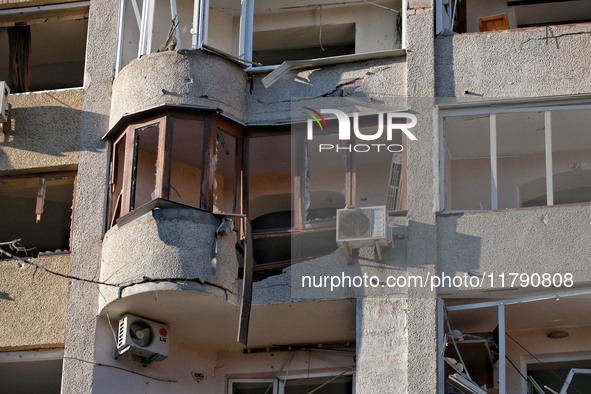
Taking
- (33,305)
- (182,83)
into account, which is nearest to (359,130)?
(182,83)

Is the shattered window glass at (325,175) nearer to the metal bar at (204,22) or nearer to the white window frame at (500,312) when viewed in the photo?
the metal bar at (204,22)

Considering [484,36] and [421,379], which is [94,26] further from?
[421,379]

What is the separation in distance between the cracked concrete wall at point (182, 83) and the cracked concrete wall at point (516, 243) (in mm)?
3473

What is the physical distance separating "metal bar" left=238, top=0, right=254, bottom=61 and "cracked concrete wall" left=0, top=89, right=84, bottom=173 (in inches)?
98.4

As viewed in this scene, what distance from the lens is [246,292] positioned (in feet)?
43.9

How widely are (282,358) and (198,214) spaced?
2.81m

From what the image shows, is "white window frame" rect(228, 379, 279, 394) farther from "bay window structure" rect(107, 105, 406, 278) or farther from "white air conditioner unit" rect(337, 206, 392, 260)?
"white air conditioner unit" rect(337, 206, 392, 260)

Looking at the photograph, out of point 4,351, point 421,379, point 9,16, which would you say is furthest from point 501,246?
point 9,16

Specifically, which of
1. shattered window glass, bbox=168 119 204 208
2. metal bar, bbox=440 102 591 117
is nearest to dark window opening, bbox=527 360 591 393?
metal bar, bbox=440 102 591 117

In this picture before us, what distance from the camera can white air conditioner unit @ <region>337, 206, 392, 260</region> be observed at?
44.4 ft

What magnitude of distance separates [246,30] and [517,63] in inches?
151

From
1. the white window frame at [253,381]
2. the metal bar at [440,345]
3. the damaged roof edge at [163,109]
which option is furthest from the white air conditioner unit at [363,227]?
the white window frame at [253,381]

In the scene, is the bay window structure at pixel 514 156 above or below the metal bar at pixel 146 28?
below

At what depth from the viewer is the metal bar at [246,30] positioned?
1550 centimetres
